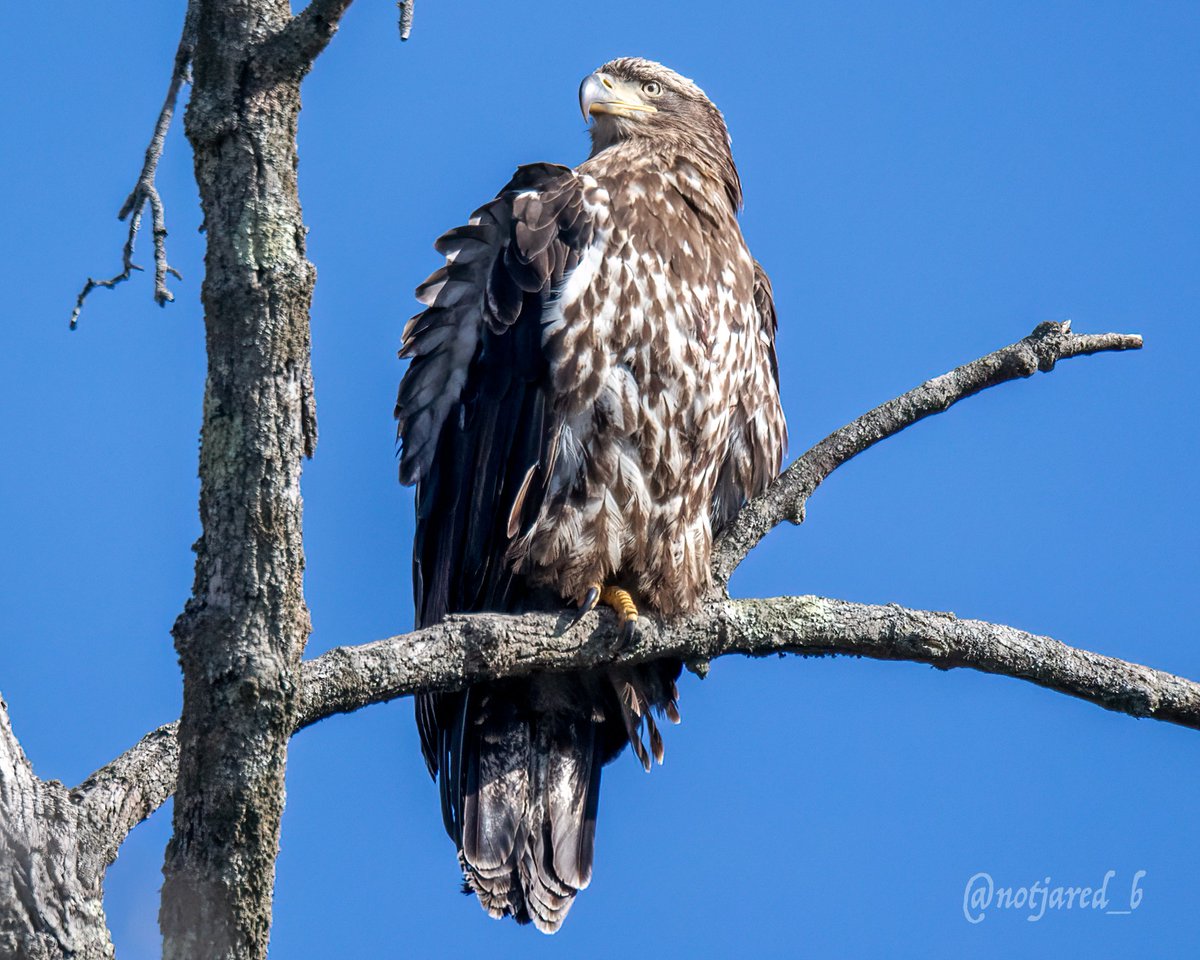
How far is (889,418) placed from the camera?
4.20m

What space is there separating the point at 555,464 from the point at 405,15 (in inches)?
71.9

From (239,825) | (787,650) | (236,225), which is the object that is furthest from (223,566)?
(787,650)

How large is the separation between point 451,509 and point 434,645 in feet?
4.24

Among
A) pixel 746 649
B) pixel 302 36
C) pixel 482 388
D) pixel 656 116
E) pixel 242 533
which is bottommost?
pixel 242 533

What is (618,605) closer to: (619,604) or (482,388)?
(619,604)

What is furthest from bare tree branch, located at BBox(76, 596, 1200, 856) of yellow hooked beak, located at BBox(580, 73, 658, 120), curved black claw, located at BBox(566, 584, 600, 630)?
yellow hooked beak, located at BBox(580, 73, 658, 120)

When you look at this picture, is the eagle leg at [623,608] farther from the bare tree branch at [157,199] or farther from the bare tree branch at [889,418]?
the bare tree branch at [157,199]

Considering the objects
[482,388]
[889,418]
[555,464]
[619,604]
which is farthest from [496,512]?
[889,418]

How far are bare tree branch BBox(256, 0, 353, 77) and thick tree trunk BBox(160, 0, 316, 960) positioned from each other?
16 millimetres

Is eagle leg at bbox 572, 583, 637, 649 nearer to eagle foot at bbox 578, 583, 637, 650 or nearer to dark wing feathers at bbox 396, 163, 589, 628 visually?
eagle foot at bbox 578, 583, 637, 650

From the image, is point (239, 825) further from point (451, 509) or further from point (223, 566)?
point (451, 509)

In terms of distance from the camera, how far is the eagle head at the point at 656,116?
17.5 feet

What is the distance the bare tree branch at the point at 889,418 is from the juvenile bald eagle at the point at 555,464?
164mm

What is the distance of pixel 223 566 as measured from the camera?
2566 mm
